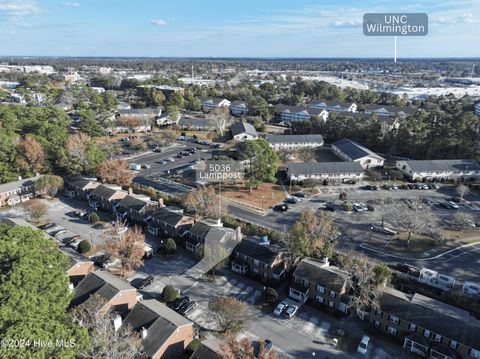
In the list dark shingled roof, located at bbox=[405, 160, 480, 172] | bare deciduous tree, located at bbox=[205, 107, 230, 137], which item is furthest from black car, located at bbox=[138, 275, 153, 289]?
bare deciduous tree, located at bbox=[205, 107, 230, 137]

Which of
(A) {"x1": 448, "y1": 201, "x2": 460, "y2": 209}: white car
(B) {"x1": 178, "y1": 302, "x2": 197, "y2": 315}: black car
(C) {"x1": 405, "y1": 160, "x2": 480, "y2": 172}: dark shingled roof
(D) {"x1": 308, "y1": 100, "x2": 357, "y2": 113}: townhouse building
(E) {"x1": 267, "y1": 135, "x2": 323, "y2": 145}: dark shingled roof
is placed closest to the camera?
(B) {"x1": 178, "y1": 302, "x2": 197, "y2": 315}: black car

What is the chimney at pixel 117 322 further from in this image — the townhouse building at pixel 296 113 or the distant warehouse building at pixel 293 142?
the townhouse building at pixel 296 113

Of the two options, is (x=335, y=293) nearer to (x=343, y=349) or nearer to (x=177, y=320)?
(x=343, y=349)

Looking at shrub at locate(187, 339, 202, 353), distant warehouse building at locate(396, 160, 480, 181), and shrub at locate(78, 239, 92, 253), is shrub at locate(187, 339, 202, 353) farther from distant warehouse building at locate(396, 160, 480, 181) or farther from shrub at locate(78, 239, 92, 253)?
distant warehouse building at locate(396, 160, 480, 181)

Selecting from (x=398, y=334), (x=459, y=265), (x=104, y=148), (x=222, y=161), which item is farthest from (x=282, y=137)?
(x=398, y=334)

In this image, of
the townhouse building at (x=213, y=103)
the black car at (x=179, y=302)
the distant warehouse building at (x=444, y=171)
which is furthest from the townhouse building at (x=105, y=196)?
the townhouse building at (x=213, y=103)

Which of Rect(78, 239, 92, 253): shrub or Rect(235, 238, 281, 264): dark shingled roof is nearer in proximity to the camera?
Rect(235, 238, 281, 264): dark shingled roof
